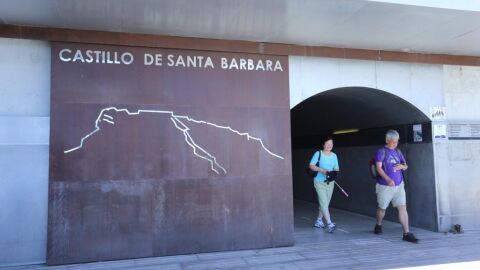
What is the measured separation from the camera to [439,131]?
7.16 m

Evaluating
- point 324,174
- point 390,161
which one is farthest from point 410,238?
point 324,174

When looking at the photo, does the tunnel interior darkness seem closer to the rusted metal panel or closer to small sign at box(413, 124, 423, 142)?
small sign at box(413, 124, 423, 142)

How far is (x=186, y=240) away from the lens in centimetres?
577

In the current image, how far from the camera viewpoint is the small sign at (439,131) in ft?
23.5

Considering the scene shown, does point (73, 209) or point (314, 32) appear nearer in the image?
point (73, 209)

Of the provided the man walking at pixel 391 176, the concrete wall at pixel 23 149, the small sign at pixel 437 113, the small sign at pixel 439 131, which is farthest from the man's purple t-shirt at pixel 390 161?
the concrete wall at pixel 23 149

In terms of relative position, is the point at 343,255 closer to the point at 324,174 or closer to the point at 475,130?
the point at 324,174

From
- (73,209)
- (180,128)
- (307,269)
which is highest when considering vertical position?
(180,128)

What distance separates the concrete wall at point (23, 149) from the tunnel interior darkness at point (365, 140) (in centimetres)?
457

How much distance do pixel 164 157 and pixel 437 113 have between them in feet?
15.2

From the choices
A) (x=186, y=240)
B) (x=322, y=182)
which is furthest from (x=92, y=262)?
(x=322, y=182)

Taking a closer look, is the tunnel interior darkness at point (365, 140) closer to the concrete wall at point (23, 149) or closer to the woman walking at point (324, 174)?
the woman walking at point (324, 174)

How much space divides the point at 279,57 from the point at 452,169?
355 centimetres

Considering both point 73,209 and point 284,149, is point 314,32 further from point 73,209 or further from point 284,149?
point 73,209
